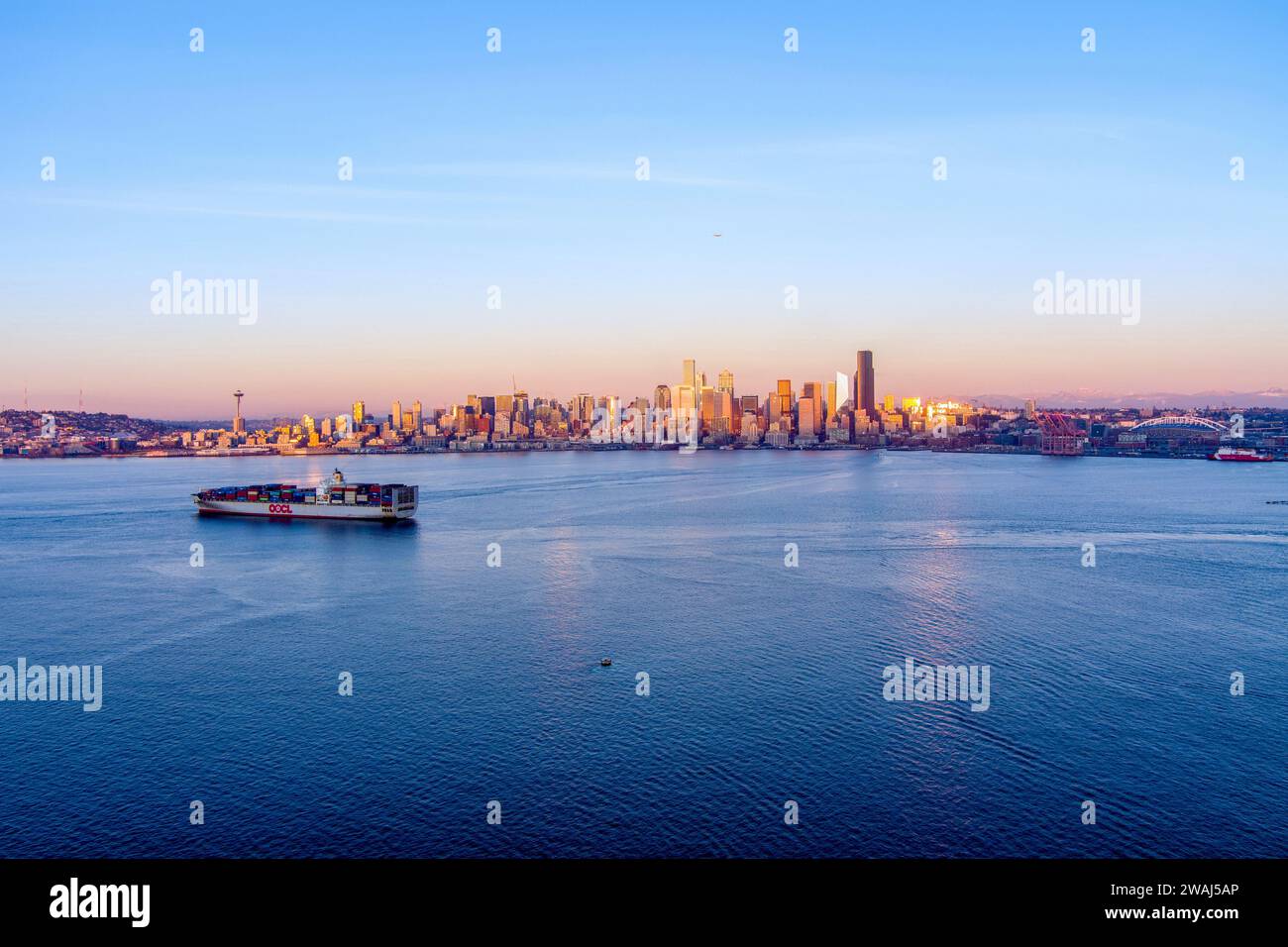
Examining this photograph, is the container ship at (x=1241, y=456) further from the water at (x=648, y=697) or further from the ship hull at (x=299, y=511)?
the ship hull at (x=299, y=511)

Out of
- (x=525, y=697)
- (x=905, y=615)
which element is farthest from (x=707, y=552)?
(x=525, y=697)
